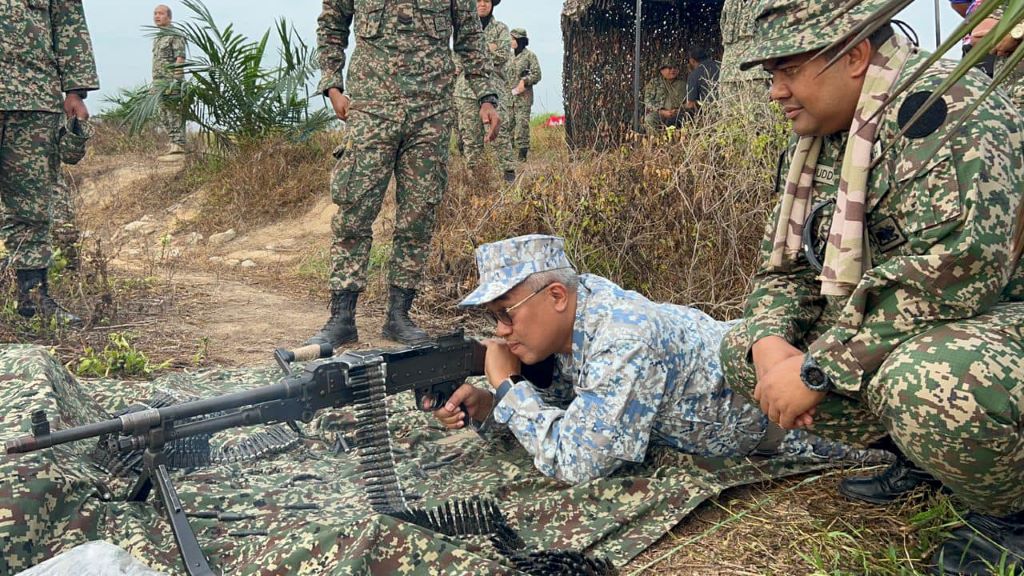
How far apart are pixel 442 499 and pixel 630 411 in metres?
0.78

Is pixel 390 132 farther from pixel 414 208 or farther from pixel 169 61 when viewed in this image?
pixel 169 61

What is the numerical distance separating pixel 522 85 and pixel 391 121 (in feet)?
32.6

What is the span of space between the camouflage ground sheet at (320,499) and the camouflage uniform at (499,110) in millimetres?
7156

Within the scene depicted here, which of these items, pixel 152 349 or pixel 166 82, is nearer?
pixel 152 349

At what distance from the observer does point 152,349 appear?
17.5 ft

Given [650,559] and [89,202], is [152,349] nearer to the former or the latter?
[650,559]

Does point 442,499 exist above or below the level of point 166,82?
below

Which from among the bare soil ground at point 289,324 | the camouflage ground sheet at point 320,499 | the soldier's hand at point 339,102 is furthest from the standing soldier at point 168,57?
the camouflage ground sheet at point 320,499

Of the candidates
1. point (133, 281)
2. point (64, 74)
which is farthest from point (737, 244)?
point (133, 281)

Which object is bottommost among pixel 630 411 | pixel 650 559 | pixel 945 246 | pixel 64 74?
pixel 650 559

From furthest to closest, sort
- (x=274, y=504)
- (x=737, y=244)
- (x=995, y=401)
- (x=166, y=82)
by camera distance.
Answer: (x=166, y=82) < (x=737, y=244) < (x=274, y=504) < (x=995, y=401)

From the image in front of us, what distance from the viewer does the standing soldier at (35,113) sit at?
526cm

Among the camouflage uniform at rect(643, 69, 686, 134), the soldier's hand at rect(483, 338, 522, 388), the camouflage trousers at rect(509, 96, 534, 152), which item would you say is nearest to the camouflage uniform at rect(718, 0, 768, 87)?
the camouflage uniform at rect(643, 69, 686, 134)

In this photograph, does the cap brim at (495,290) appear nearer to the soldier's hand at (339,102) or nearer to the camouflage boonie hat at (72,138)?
the soldier's hand at (339,102)
